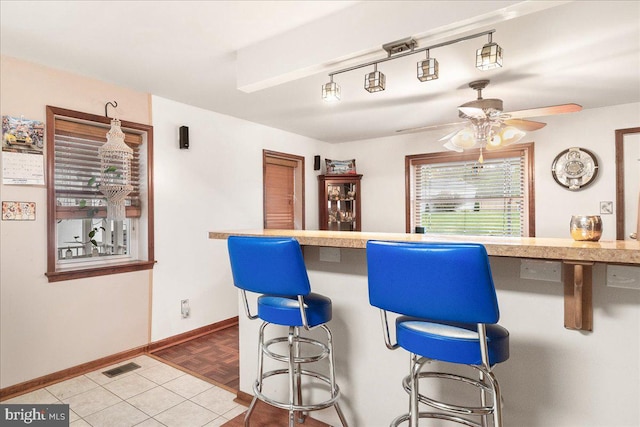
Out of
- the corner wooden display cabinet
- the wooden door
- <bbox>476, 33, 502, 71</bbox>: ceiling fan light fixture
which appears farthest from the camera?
the corner wooden display cabinet

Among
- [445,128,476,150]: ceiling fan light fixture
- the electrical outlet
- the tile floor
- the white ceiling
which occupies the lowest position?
the tile floor

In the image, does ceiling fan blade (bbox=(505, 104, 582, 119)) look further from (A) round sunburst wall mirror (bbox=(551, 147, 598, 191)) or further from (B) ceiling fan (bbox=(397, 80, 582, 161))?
(A) round sunburst wall mirror (bbox=(551, 147, 598, 191))

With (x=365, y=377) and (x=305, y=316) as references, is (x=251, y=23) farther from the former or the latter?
(x=365, y=377)

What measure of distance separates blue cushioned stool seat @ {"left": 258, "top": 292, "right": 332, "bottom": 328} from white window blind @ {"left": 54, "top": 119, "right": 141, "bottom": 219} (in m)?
2.04

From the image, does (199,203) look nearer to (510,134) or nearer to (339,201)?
(339,201)

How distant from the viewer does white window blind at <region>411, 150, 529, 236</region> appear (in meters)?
4.26

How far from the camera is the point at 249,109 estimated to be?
373 cm

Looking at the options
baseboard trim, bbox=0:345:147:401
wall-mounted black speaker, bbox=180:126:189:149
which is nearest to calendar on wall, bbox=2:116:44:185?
wall-mounted black speaker, bbox=180:126:189:149

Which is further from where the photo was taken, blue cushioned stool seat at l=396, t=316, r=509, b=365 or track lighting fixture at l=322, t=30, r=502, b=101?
track lighting fixture at l=322, t=30, r=502, b=101

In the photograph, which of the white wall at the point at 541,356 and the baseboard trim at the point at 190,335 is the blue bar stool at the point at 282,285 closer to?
the white wall at the point at 541,356

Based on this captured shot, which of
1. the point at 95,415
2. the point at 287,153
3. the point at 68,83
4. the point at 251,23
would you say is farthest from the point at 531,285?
the point at 287,153

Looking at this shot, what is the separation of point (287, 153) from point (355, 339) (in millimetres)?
3253

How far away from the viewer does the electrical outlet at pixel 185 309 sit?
3438mm

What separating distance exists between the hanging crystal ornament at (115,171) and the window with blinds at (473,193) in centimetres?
349
